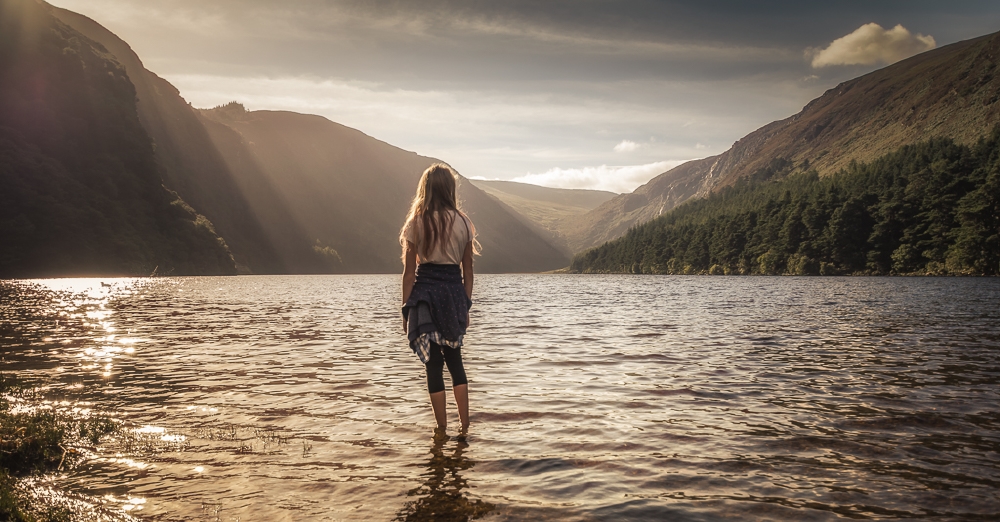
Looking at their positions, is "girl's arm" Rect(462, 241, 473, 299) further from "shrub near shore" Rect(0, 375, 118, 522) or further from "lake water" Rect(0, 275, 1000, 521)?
"shrub near shore" Rect(0, 375, 118, 522)

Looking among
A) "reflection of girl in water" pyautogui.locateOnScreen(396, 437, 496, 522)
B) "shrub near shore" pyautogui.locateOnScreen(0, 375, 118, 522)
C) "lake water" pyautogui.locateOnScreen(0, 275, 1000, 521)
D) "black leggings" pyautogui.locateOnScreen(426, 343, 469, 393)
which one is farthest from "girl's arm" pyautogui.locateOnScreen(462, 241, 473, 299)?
"shrub near shore" pyautogui.locateOnScreen(0, 375, 118, 522)

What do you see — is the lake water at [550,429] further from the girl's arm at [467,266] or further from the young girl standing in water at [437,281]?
the girl's arm at [467,266]

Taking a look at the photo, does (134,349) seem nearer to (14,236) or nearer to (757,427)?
(757,427)

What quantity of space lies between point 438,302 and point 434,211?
130 centimetres

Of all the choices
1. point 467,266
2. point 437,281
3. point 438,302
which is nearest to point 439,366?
point 438,302

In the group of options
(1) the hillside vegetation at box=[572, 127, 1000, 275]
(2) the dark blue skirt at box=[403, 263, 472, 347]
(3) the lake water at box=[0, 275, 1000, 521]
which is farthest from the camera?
(1) the hillside vegetation at box=[572, 127, 1000, 275]

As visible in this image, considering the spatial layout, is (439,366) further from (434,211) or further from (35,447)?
(35,447)

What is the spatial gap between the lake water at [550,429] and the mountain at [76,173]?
114 metres

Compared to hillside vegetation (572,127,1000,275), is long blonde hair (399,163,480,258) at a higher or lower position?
lower

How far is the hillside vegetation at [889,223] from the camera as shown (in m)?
91.9

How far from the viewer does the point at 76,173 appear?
127 m

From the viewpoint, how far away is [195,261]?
14625cm

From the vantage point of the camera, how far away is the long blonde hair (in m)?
8.39

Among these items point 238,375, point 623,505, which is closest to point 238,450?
point 623,505
